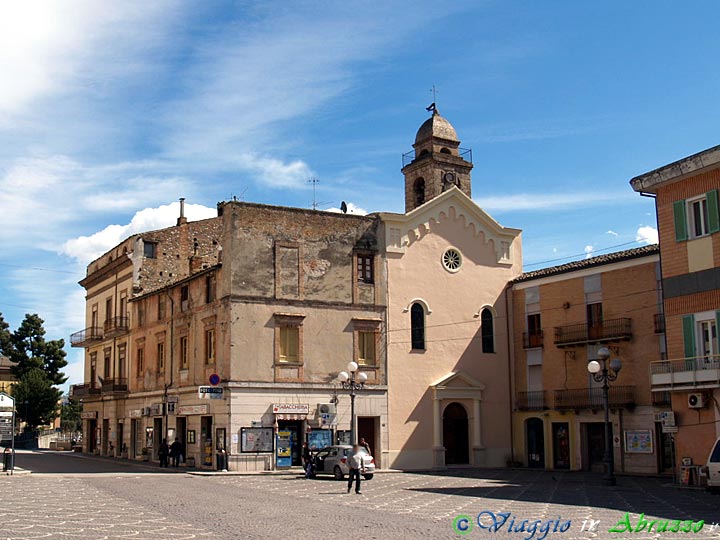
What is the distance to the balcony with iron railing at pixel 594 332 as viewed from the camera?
1459 inches

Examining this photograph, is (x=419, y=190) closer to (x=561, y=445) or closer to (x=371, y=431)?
(x=371, y=431)

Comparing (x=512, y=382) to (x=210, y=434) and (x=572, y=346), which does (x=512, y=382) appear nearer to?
(x=572, y=346)

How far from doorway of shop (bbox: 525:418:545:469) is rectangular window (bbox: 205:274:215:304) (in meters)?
16.4

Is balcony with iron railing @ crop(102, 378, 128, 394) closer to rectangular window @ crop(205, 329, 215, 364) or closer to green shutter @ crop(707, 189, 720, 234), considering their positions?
rectangular window @ crop(205, 329, 215, 364)

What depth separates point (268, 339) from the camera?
37.6 m

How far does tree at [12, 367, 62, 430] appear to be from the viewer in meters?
75.3

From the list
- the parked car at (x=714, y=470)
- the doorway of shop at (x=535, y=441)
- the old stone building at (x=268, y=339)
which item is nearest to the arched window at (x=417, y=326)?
the old stone building at (x=268, y=339)

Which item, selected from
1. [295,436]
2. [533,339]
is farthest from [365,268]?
[533,339]

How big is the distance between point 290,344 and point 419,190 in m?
16.1

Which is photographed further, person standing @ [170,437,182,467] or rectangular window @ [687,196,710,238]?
person standing @ [170,437,182,467]

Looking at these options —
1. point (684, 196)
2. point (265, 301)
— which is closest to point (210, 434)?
point (265, 301)

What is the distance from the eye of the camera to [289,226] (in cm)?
3884

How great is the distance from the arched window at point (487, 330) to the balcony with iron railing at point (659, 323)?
938cm

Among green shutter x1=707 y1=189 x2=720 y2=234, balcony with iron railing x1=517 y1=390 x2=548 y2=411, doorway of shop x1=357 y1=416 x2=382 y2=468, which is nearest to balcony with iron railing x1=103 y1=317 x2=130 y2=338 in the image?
doorway of shop x1=357 y1=416 x2=382 y2=468
